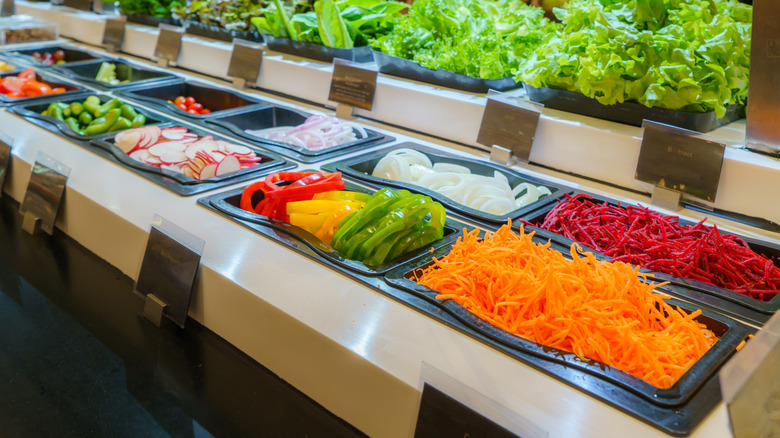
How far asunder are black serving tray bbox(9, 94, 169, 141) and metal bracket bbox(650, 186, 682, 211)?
6.83ft

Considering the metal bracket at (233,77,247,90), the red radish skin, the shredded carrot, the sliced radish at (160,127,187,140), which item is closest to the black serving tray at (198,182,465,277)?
the shredded carrot

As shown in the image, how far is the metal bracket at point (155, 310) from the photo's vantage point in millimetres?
1694

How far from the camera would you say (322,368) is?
4.33 feet

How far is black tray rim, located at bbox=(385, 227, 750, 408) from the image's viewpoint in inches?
43.4

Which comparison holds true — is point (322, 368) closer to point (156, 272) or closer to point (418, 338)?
point (418, 338)

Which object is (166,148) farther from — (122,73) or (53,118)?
(122,73)

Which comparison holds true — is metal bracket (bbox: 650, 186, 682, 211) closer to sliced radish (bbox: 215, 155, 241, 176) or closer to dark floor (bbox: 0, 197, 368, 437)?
dark floor (bbox: 0, 197, 368, 437)

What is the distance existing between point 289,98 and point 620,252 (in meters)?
2.02

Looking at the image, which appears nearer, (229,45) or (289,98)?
(289,98)

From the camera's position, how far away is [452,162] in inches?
94.3

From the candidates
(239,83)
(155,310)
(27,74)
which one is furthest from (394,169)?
(27,74)

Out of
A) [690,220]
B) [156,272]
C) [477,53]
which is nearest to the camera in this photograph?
[156,272]

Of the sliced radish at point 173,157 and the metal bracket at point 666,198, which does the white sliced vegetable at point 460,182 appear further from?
the sliced radish at point 173,157

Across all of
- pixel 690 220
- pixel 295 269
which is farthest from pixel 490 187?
pixel 295 269
